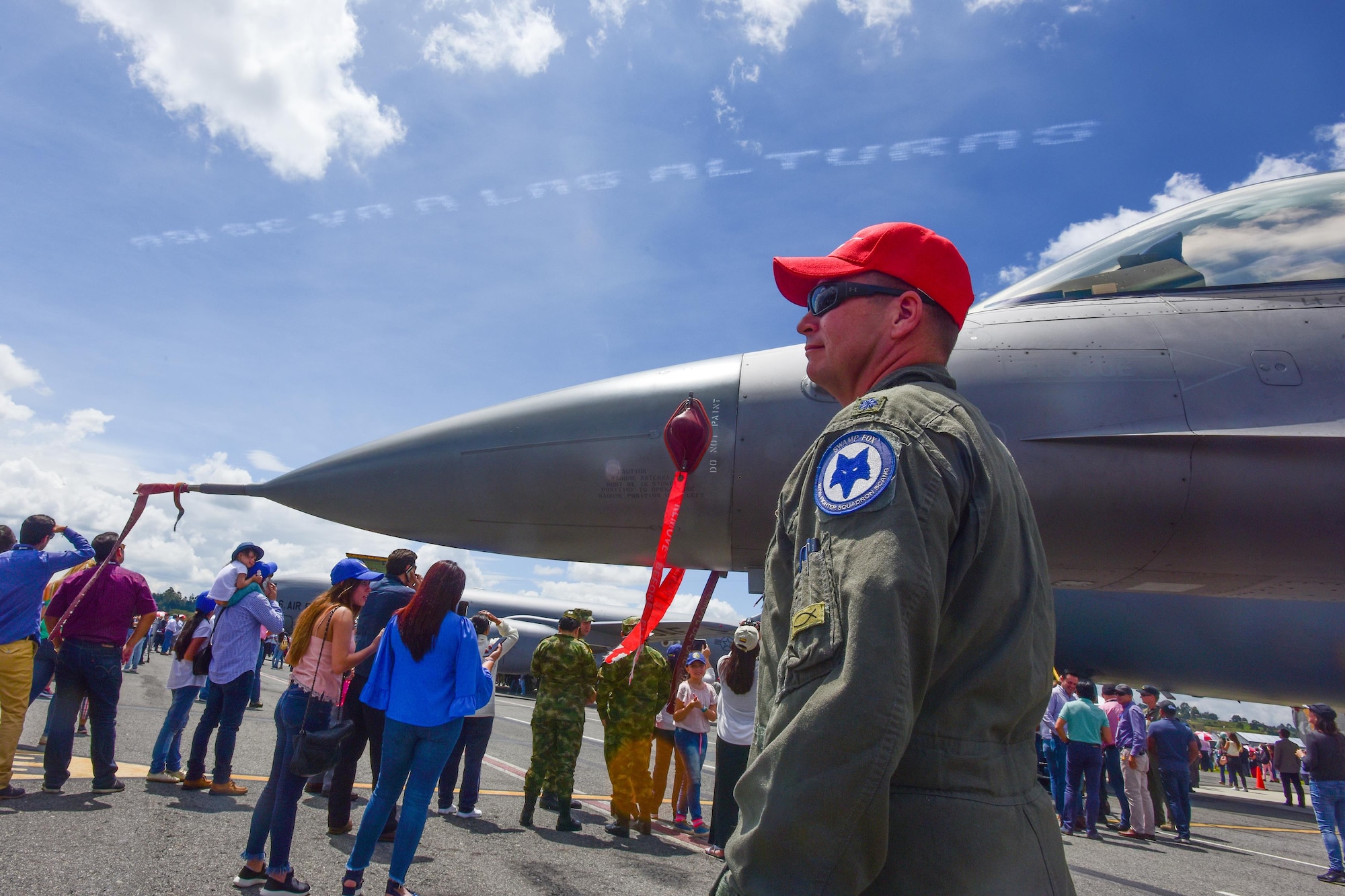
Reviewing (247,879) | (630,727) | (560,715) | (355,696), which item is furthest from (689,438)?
(630,727)

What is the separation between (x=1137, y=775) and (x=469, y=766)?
7.19 m

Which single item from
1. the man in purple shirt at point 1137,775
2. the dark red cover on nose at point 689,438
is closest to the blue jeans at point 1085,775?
the man in purple shirt at point 1137,775

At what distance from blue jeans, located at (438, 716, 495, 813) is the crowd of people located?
2 cm

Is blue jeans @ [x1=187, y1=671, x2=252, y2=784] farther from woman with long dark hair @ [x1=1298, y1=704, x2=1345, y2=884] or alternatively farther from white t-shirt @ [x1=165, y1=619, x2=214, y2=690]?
woman with long dark hair @ [x1=1298, y1=704, x2=1345, y2=884]

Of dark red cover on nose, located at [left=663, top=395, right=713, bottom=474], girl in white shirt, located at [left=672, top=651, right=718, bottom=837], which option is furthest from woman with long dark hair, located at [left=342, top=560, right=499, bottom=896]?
girl in white shirt, located at [left=672, top=651, right=718, bottom=837]

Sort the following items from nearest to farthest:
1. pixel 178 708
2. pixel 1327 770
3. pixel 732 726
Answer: pixel 732 726
pixel 178 708
pixel 1327 770

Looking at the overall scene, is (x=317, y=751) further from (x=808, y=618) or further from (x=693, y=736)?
(x=693, y=736)

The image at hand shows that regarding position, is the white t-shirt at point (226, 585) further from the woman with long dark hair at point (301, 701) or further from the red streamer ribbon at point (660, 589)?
the red streamer ribbon at point (660, 589)

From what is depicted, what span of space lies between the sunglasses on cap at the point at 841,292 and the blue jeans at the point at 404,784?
10.2ft

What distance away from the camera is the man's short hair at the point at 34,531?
568cm

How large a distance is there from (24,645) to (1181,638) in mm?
10892

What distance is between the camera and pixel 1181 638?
8.99 meters

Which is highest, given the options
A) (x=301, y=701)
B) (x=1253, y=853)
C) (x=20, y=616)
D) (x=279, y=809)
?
(x=20, y=616)

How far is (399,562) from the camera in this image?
5.32 metres
